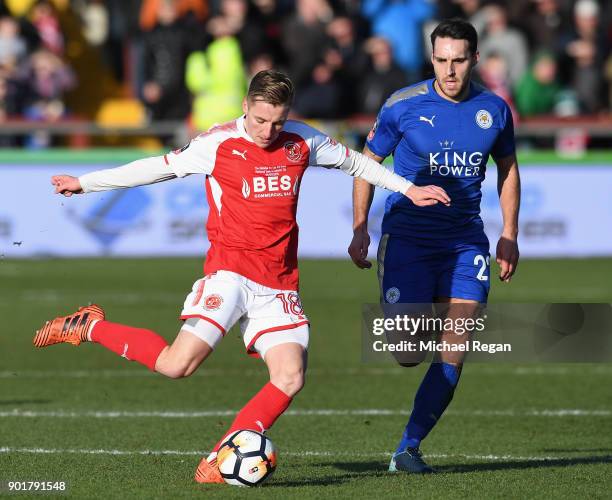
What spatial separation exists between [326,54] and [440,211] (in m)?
13.6

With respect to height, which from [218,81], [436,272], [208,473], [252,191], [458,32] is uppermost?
[458,32]

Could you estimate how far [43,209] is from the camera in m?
18.9

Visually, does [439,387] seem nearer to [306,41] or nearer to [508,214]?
[508,214]

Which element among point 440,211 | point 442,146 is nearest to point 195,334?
point 440,211

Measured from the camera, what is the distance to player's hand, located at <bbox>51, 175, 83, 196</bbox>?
7.14 meters

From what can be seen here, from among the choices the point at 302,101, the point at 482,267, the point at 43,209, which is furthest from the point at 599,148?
the point at 482,267

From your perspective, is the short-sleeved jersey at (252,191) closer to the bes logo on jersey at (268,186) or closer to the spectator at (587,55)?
the bes logo on jersey at (268,186)

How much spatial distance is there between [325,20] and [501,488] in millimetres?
15318

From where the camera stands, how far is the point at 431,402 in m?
7.73

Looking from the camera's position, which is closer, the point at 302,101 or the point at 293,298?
the point at 293,298

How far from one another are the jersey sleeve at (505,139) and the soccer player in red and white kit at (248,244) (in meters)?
0.73

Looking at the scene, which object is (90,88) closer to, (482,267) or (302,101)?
(302,101)

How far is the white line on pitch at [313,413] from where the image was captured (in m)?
9.60

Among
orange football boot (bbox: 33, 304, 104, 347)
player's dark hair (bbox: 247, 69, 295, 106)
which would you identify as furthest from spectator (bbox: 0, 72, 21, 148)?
player's dark hair (bbox: 247, 69, 295, 106)
